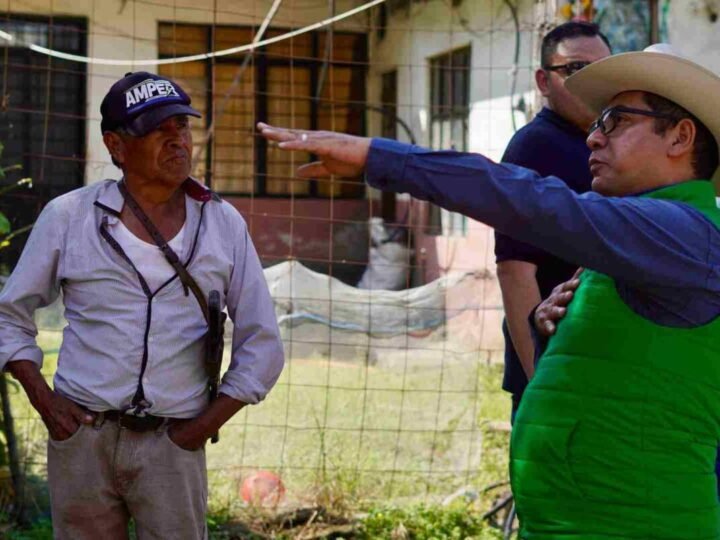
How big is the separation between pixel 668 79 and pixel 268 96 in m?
12.5

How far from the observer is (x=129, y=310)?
3693 mm

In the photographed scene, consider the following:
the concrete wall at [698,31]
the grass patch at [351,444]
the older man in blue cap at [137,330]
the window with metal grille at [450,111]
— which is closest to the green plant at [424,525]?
the grass patch at [351,444]

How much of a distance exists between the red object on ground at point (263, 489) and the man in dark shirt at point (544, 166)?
85.6 inches

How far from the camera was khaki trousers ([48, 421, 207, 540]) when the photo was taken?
12.2 feet

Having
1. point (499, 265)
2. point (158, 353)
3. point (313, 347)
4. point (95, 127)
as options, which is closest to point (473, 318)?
point (313, 347)

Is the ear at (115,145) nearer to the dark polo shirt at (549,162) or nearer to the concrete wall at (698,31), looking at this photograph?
the dark polo shirt at (549,162)

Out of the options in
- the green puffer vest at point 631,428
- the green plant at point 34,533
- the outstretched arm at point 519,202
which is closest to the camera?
the outstretched arm at point 519,202

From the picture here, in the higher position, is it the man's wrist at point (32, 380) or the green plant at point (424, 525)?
the man's wrist at point (32, 380)

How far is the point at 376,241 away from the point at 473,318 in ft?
12.3

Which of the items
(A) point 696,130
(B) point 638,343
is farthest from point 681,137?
(B) point 638,343

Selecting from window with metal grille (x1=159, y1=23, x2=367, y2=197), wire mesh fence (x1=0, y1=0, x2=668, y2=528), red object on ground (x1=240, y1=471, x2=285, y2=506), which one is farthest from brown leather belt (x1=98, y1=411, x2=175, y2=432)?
window with metal grille (x1=159, y1=23, x2=367, y2=197)

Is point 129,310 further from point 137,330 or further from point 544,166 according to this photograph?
point 544,166

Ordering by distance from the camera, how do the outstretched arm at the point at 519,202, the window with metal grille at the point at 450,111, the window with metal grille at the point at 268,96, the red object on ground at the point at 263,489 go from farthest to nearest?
the window with metal grille at the point at 268,96, the window with metal grille at the point at 450,111, the red object on ground at the point at 263,489, the outstretched arm at the point at 519,202

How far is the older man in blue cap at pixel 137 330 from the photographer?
3701mm
